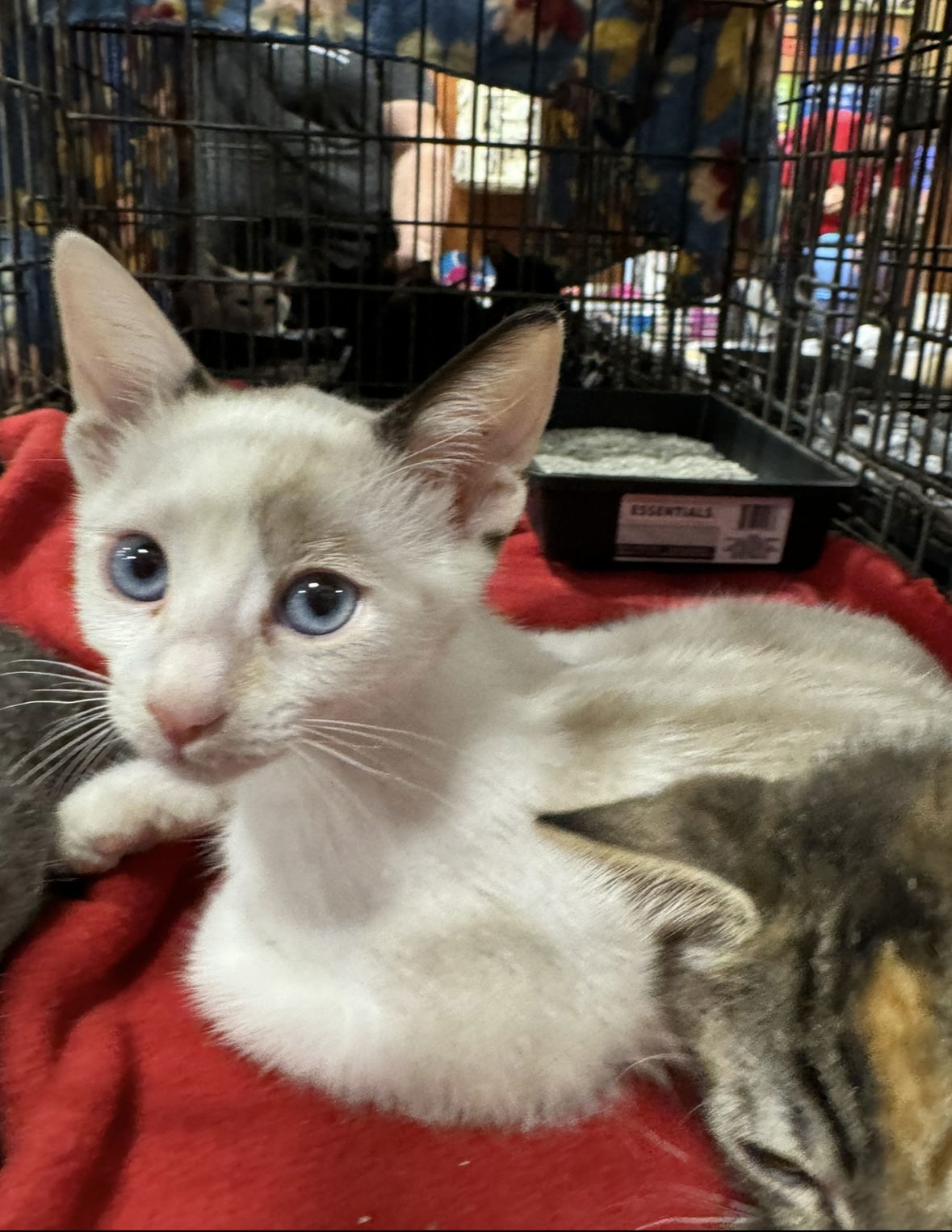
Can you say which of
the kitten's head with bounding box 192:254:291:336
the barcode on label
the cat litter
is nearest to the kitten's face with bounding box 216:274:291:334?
the kitten's head with bounding box 192:254:291:336

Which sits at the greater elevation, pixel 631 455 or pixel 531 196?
pixel 531 196

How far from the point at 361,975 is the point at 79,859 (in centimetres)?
38

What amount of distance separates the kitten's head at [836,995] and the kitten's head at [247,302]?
205cm

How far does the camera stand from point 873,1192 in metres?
0.49

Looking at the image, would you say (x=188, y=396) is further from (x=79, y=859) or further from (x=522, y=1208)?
(x=522, y=1208)

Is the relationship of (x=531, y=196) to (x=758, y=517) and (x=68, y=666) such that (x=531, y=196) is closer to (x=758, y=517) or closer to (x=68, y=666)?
(x=758, y=517)

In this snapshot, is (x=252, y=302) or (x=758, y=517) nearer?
(x=758, y=517)

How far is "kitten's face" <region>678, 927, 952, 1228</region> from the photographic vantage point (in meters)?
0.50

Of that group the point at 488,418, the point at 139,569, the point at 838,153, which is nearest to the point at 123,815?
the point at 139,569

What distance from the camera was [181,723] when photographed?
62 cm

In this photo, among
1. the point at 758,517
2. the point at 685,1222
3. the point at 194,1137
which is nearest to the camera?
the point at 685,1222

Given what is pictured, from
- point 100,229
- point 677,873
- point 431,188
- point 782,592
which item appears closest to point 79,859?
point 677,873

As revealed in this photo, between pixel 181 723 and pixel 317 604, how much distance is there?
0.40 feet

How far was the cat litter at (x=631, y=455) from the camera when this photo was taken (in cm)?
192
